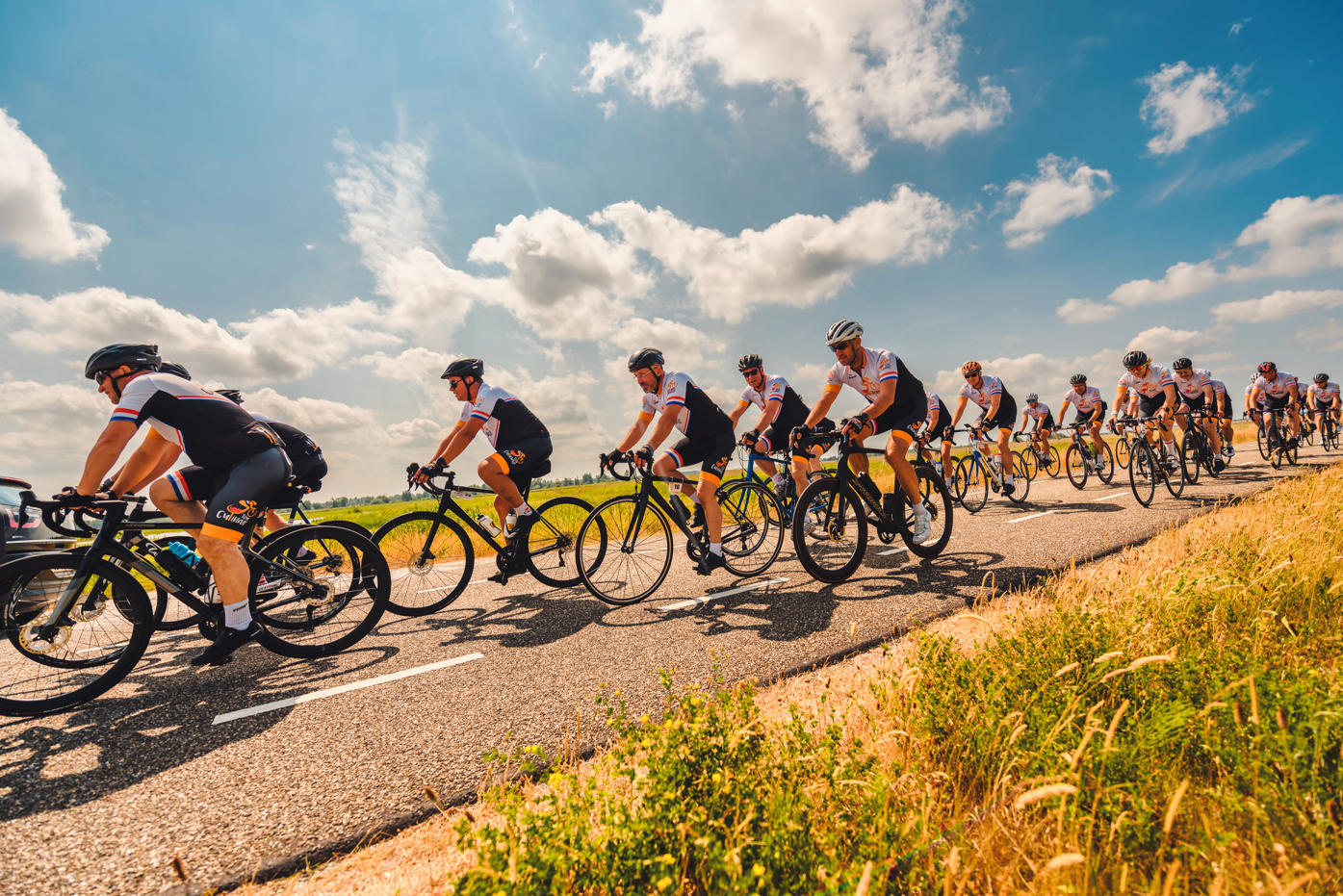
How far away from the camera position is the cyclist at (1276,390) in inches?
522

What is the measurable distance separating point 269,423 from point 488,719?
17.3 feet

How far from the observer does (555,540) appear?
5.85 meters

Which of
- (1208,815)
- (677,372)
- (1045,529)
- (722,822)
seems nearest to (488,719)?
(722,822)

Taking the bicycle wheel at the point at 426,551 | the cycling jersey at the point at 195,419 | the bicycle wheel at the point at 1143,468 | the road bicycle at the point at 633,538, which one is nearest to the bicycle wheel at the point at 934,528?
the road bicycle at the point at 633,538

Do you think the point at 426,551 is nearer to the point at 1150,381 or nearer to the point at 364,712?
the point at 364,712

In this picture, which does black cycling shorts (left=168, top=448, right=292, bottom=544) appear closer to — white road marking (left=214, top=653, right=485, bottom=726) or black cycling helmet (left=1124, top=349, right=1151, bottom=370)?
white road marking (left=214, top=653, right=485, bottom=726)

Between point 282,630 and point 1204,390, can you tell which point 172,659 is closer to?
point 282,630

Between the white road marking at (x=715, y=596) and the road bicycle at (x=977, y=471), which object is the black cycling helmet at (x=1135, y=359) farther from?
the white road marking at (x=715, y=596)

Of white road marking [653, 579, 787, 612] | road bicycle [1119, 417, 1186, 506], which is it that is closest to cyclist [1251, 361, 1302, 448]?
road bicycle [1119, 417, 1186, 506]

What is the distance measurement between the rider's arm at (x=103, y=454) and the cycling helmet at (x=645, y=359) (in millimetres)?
4142

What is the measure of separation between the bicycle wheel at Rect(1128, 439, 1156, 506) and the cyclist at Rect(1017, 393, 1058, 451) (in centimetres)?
253

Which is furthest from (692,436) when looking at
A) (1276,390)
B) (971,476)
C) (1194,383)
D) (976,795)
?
(1276,390)

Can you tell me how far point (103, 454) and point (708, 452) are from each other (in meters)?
4.88

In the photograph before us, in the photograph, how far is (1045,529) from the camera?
6949 millimetres
